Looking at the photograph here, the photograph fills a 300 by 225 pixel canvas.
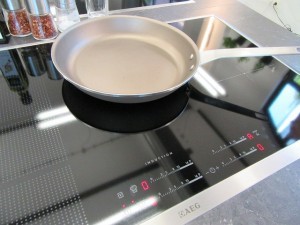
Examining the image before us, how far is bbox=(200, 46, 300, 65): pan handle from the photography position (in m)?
0.57

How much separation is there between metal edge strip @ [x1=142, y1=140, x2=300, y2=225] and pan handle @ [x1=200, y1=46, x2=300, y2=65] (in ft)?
0.88

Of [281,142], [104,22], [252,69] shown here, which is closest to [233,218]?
[281,142]

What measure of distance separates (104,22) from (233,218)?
1.75 ft

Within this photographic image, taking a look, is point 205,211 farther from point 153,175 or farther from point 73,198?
point 73,198

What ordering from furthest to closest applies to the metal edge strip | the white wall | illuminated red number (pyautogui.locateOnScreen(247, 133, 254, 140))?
the white wall → illuminated red number (pyautogui.locateOnScreen(247, 133, 254, 140)) → the metal edge strip

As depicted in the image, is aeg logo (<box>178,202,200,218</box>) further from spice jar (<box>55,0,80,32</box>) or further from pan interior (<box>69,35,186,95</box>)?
spice jar (<box>55,0,80,32</box>)

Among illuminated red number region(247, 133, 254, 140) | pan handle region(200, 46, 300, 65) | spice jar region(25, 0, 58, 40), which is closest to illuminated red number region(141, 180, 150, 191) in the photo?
illuminated red number region(247, 133, 254, 140)

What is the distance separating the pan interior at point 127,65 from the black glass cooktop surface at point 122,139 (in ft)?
0.11

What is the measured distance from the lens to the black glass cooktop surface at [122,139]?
1.10 feet

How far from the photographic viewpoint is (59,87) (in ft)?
1.68

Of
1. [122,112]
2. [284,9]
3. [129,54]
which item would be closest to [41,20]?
[129,54]

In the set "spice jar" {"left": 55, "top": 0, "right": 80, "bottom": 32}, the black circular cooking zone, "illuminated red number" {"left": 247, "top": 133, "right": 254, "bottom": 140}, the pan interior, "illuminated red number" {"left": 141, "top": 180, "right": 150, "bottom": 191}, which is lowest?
the black circular cooking zone

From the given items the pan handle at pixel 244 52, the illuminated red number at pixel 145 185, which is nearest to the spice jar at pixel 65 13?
the pan handle at pixel 244 52

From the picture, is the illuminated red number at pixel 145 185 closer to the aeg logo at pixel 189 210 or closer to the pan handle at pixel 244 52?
the aeg logo at pixel 189 210
